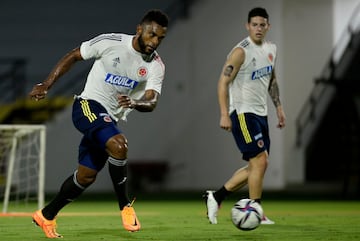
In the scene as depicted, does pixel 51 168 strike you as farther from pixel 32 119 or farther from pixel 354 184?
pixel 354 184

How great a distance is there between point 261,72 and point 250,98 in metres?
0.28

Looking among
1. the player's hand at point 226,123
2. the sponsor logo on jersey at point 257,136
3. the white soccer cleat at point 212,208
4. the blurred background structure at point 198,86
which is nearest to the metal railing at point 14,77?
the blurred background structure at point 198,86

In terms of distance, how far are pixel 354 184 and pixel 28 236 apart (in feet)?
38.6

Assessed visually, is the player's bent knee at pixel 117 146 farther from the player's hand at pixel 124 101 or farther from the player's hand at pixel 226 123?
the player's hand at pixel 226 123

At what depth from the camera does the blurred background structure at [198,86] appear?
1719 cm

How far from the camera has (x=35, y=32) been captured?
1891cm

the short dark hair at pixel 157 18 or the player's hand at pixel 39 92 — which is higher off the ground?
the short dark hair at pixel 157 18

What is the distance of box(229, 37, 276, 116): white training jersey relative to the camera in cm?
736

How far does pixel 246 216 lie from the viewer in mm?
5926

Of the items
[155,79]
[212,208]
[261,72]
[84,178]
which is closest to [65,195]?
[84,178]

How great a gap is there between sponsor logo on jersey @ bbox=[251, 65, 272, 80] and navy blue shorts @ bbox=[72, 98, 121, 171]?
181 centimetres

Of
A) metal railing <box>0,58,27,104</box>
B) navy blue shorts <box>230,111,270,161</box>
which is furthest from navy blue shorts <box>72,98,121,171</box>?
metal railing <box>0,58,27,104</box>

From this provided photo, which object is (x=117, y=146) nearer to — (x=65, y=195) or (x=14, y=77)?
(x=65, y=195)

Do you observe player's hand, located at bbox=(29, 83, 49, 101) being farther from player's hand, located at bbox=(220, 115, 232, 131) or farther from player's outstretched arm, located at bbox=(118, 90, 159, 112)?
player's hand, located at bbox=(220, 115, 232, 131)
